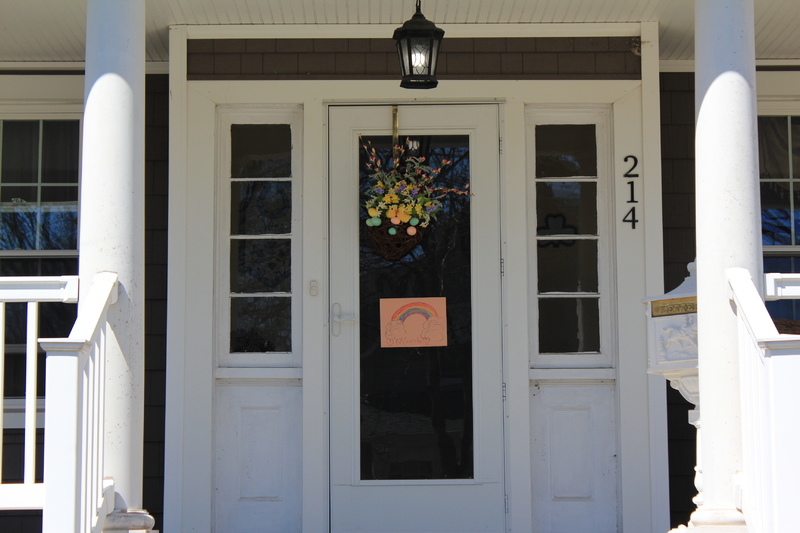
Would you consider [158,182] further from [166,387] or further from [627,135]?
[627,135]

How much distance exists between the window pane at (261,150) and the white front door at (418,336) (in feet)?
0.97

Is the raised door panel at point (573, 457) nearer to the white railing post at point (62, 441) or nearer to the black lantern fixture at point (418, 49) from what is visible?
the black lantern fixture at point (418, 49)

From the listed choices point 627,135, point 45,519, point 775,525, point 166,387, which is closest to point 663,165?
point 627,135

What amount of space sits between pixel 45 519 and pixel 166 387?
6.33 feet

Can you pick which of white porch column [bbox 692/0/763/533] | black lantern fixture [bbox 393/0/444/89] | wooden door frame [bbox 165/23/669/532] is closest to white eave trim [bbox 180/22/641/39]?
wooden door frame [bbox 165/23/669/532]

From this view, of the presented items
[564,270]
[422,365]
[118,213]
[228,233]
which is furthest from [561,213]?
[118,213]

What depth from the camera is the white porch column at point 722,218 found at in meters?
3.19

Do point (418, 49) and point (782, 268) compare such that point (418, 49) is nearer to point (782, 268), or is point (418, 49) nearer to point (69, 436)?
point (69, 436)

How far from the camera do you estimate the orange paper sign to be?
475cm

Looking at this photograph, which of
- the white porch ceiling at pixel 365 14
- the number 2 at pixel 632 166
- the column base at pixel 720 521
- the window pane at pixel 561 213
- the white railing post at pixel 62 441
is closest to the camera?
the white railing post at pixel 62 441

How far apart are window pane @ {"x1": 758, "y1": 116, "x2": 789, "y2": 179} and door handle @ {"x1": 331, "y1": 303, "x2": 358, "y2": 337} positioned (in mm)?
2712

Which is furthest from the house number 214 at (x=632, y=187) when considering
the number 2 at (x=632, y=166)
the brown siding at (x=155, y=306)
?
the brown siding at (x=155, y=306)

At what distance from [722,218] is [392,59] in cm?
→ 225

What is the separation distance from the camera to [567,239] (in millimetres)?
4871
